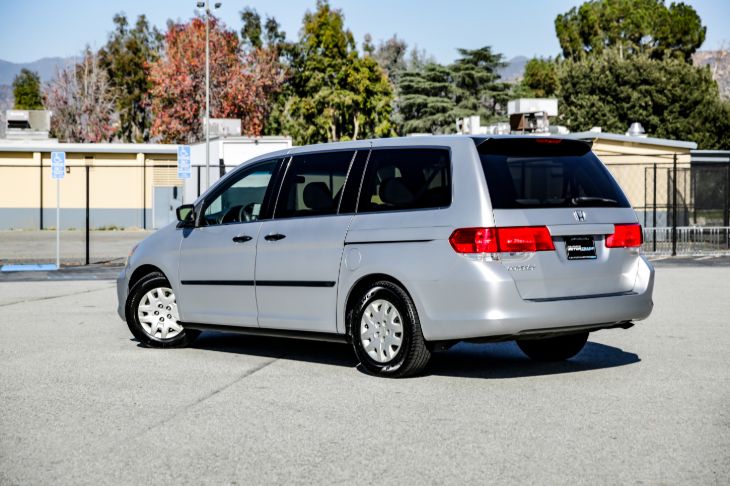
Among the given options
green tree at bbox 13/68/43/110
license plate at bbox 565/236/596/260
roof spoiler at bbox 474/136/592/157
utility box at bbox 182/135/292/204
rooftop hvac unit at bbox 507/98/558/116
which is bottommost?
license plate at bbox 565/236/596/260

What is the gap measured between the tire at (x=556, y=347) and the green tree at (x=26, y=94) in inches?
3659

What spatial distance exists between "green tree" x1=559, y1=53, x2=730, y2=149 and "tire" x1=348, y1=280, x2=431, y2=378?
57.8 m

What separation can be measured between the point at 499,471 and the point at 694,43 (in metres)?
82.1

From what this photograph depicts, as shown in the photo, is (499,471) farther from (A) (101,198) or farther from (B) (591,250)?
(A) (101,198)

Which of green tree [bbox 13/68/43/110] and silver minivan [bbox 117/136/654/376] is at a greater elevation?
green tree [bbox 13/68/43/110]

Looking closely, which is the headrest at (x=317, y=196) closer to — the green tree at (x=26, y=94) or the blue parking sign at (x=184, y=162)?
the blue parking sign at (x=184, y=162)

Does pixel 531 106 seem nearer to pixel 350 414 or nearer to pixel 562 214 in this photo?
pixel 562 214

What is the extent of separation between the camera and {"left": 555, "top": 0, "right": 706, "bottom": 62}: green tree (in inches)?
3211

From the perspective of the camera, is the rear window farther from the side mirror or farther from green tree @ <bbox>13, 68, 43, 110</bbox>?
green tree @ <bbox>13, 68, 43, 110</bbox>

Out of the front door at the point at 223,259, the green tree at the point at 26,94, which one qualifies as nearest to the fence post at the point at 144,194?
the front door at the point at 223,259

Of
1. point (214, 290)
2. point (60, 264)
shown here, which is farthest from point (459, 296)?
point (60, 264)

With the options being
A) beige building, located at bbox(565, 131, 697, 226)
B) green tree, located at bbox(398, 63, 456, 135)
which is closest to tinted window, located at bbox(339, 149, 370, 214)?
beige building, located at bbox(565, 131, 697, 226)

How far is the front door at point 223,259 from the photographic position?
9.30m

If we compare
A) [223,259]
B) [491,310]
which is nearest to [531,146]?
[491,310]
